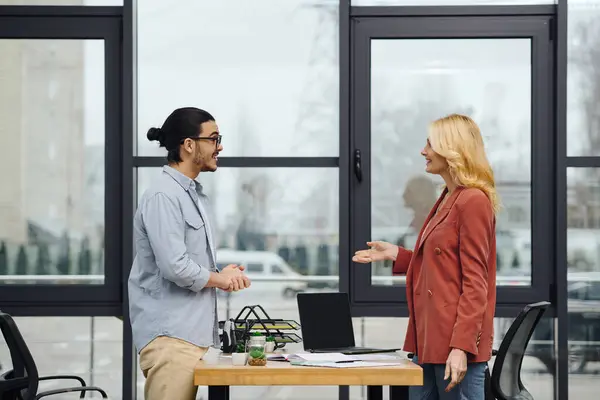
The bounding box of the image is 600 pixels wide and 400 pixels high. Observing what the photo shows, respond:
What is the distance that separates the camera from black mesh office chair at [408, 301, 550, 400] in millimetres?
3678

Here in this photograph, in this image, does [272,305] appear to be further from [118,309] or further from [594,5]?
[594,5]

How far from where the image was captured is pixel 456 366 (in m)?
3.04

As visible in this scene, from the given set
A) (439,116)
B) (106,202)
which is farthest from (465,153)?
(106,202)

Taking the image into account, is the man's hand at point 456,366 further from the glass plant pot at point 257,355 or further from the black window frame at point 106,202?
the black window frame at point 106,202

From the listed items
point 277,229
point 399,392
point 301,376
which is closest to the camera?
point 301,376

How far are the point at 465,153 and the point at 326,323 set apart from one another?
2.63ft

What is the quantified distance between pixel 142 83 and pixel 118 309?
4.00ft

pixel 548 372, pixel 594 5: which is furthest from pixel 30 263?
pixel 594 5

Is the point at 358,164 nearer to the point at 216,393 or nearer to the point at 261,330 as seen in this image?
the point at 261,330

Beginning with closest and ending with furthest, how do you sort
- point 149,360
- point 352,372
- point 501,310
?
point 352,372 → point 149,360 → point 501,310

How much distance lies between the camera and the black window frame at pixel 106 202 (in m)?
4.86

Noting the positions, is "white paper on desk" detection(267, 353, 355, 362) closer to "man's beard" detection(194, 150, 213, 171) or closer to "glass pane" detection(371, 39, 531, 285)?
"man's beard" detection(194, 150, 213, 171)

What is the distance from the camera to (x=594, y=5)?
486 cm

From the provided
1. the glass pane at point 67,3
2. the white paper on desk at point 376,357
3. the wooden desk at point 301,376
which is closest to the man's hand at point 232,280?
the wooden desk at point 301,376
